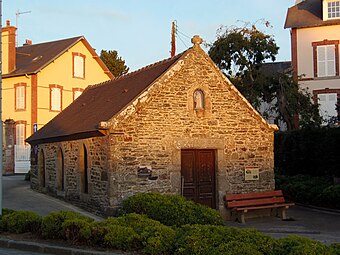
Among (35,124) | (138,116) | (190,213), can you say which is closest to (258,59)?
(35,124)

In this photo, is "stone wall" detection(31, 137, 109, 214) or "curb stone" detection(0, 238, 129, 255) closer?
"curb stone" detection(0, 238, 129, 255)

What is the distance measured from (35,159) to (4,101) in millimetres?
17550

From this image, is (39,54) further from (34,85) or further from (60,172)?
(60,172)

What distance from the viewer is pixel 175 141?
637 inches

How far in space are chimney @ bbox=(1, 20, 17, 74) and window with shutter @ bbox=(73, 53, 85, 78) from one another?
4.61 meters

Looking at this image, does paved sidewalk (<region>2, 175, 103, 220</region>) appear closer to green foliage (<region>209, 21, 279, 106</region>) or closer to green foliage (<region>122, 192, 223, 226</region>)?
green foliage (<region>122, 192, 223, 226</region>)

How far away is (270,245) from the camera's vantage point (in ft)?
28.1

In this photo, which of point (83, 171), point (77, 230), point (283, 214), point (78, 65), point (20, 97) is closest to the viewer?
point (77, 230)

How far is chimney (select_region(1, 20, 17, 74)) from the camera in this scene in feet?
124

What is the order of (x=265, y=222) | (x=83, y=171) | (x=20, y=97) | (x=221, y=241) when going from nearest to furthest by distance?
(x=221, y=241), (x=265, y=222), (x=83, y=171), (x=20, y=97)

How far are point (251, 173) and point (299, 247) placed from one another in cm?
942

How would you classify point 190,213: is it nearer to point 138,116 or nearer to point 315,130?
point 138,116

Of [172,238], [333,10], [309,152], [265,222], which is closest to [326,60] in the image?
[333,10]

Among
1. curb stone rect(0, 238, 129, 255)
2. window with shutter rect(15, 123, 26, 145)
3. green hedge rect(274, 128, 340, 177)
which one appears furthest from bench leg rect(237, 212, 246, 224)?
window with shutter rect(15, 123, 26, 145)
